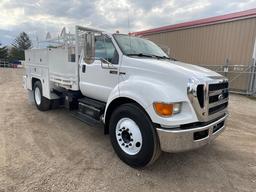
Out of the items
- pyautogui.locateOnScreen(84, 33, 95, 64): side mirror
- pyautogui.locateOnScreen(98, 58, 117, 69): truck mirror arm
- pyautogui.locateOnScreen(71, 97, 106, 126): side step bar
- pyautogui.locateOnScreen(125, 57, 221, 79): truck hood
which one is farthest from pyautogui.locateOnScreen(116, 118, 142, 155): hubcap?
pyautogui.locateOnScreen(84, 33, 95, 64): side mirror

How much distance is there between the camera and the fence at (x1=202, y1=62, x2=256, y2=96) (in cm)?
990

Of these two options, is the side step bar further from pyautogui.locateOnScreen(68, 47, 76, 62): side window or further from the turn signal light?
the turn signal light

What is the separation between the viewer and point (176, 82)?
269 centimetres

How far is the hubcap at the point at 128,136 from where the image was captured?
9.66 ft

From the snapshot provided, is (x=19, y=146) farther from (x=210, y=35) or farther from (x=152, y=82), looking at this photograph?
(x=210, y=35)

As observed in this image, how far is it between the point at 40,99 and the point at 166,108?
480 centimetres

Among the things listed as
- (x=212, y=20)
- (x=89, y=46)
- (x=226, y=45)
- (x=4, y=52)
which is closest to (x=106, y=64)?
(x=89, y=46)

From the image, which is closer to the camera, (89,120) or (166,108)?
(166,108)

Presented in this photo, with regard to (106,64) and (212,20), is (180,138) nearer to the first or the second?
(106,64)

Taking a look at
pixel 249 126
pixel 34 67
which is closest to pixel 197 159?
pixel 249 126

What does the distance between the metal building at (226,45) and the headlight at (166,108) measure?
9174 millimetres

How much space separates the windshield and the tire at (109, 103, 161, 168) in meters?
1.07

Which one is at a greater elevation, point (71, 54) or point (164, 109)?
point (71, 54)

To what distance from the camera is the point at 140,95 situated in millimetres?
2801
